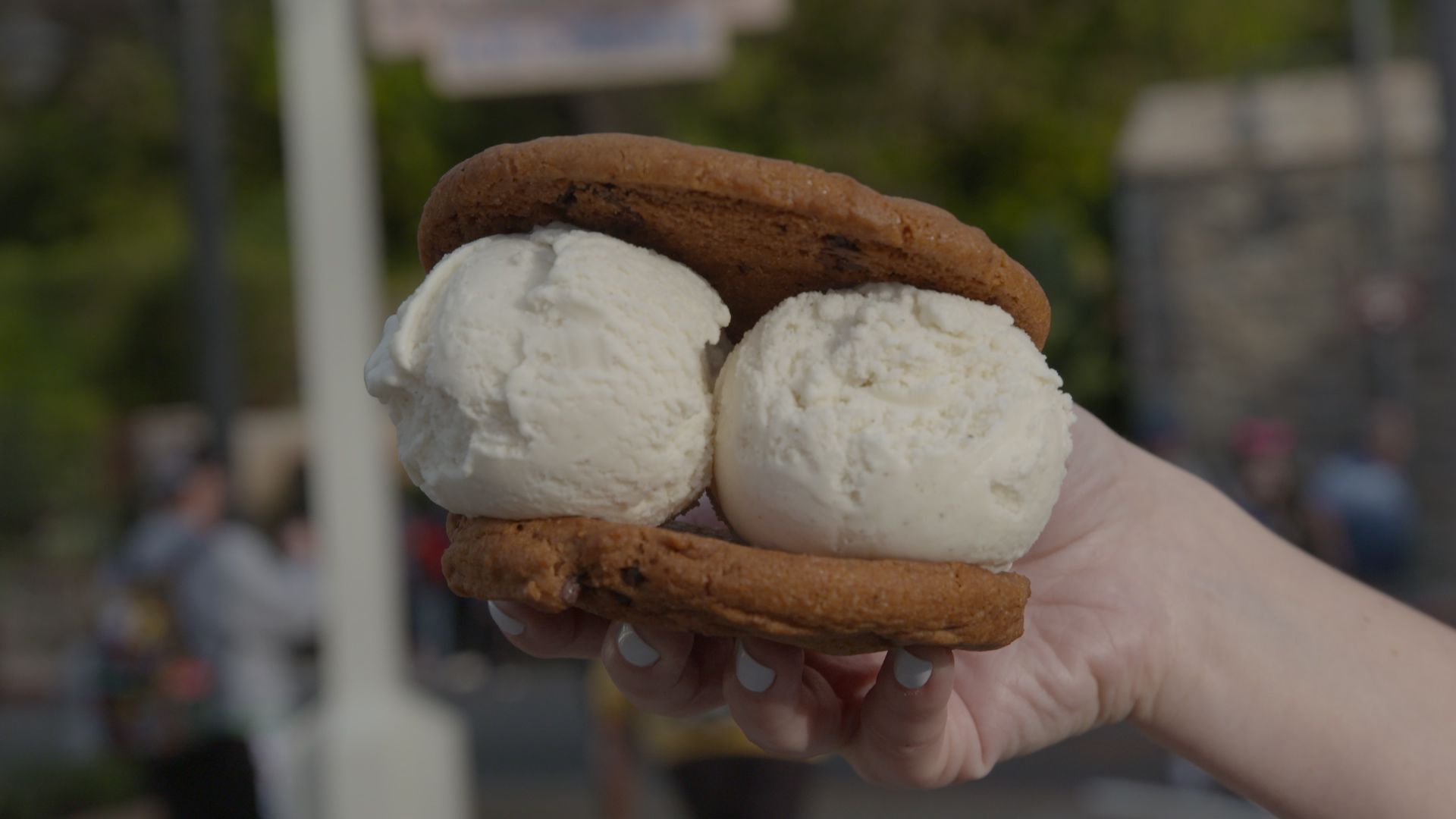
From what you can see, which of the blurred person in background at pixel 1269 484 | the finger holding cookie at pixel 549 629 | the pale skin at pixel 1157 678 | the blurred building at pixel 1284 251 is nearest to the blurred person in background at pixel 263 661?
the finger holding cookie at pixel 549 629

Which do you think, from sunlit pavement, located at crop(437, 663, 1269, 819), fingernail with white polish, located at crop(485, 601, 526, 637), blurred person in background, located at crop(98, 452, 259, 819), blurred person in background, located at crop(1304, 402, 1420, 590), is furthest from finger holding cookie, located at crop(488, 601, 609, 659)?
blurred person in background, located at crop(1304, 402, 1420, 590)

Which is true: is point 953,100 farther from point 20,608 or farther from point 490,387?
point 490,387

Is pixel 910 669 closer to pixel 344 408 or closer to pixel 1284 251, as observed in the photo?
pixel 344 408

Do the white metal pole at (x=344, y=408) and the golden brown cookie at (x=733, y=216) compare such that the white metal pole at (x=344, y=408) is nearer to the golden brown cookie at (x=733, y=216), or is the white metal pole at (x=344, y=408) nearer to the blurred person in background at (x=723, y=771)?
the blurred person in background at (x=723, y=771)

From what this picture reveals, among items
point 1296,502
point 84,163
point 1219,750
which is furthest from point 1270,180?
point 84,163

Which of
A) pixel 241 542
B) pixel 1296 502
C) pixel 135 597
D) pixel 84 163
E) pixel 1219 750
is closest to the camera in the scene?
pixel 1219 750
